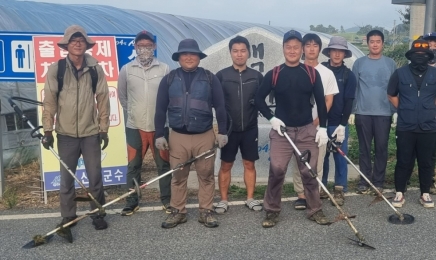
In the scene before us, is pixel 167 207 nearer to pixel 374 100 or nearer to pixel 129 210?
pixel 129 210

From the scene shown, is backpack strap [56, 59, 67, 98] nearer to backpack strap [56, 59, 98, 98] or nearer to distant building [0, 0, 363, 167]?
backpack strap [56, 59, 98, 98]

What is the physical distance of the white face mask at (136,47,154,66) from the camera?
4.96 m

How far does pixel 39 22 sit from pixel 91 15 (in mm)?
1933

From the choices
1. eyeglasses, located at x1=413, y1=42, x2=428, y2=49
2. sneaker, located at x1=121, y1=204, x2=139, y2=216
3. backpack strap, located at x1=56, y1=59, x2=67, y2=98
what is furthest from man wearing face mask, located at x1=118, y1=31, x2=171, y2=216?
eyeglasses, located at x1=413, y1=42, x2=428, y2=49

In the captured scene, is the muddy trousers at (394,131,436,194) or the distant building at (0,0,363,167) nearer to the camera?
the muddy trousers at (394,131,436,194)

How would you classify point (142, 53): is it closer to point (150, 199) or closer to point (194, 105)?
point (194, 105)

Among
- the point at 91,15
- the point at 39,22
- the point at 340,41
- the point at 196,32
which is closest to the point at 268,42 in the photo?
the point at 340,41

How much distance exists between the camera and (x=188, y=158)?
478cm

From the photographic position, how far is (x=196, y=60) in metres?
4.66

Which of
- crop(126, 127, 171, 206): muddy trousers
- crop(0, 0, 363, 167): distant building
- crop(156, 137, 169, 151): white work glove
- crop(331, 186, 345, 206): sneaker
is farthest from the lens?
crop(0, 0, 363, 167): distant building

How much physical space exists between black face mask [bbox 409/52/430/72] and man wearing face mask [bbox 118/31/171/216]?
8.51 ft

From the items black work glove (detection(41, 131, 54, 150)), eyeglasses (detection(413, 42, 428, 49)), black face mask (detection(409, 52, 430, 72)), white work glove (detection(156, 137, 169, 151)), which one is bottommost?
white work glove (detection(156, 137, 169, 151))

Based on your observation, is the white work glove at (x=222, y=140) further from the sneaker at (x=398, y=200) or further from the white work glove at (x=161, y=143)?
the sneaker at (x=398, y=200)

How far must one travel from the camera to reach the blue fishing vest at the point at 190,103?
15.1 feet
